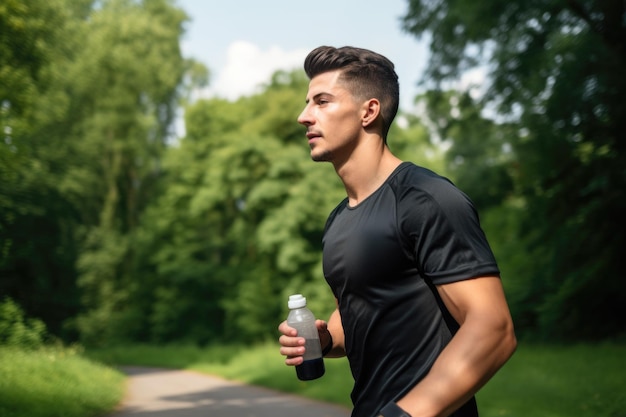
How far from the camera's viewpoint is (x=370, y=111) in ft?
7.60

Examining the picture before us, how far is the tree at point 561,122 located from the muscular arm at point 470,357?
523 inches

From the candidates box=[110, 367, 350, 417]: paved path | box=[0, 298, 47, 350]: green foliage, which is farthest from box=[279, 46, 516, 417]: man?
box=[0, 298, 47, 350]: green foliage

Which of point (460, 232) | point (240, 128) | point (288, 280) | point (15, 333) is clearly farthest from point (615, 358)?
point (240, 128)

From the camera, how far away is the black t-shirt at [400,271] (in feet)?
6.31

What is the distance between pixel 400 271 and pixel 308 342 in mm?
595

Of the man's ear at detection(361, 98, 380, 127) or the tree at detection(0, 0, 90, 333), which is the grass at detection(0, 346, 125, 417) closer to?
the tree at detection(0, 0, 90, 333)

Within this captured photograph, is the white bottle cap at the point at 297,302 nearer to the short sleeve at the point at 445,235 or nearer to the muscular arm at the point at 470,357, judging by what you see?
the short sleeve at the point at 445,235

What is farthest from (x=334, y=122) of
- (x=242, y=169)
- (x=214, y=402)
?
(x=242, y=169)

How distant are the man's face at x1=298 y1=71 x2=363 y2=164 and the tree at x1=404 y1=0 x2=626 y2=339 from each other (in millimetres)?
12892

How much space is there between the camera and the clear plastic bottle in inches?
100.0

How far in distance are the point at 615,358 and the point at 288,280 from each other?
23.6 metres

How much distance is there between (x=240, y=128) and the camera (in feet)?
131

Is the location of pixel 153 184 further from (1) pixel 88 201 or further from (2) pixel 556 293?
(2) pixel 556 293

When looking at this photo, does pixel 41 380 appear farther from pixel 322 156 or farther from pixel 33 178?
pixel 33 178
